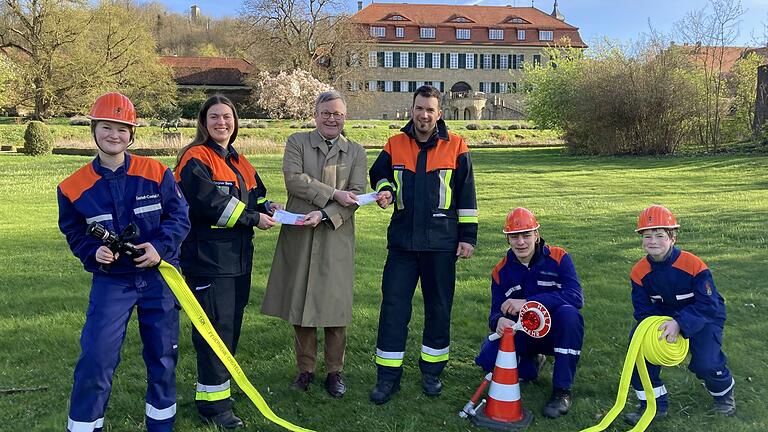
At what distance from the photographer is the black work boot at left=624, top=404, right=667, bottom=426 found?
407cm

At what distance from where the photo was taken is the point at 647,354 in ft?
13.0

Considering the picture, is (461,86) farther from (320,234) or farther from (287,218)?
(287,218)

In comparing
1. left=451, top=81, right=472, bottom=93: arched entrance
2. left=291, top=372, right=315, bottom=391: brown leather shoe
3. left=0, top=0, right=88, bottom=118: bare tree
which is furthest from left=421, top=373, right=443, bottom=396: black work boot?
left=451, top=81, right=472, bottom=93: arched entrance

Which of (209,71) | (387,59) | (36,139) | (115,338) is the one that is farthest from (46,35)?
(115,338)

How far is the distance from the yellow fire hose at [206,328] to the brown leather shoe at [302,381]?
504 millimetres

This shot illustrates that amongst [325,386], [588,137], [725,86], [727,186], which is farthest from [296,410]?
[725,86]

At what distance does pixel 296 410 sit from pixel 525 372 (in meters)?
1.80

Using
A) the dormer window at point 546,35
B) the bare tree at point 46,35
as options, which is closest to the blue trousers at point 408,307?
the bare tree at point 46,35

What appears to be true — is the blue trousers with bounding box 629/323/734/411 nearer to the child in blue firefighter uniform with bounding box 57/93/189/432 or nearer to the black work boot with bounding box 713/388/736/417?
the black work boot with bounding box 713/388/736/417

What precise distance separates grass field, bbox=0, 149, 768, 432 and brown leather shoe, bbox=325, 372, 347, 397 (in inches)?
2.1

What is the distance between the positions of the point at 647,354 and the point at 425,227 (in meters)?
1.72

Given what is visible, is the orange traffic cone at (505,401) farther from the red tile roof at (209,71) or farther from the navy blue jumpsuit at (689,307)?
the red tile roof at (209,71)

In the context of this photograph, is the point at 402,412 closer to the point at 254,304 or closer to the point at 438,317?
the point at 438,317

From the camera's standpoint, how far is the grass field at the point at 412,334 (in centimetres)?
422
